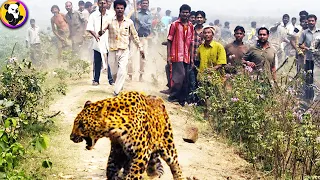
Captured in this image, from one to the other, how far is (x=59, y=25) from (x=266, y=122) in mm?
10959

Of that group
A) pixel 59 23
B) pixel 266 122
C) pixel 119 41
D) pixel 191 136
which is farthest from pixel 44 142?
pixel 59 23

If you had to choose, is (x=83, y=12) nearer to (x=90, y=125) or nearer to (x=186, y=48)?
(x=186, y=48)

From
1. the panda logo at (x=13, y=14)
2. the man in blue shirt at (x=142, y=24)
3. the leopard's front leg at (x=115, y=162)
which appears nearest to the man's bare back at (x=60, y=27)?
the man in blue shirt at (x=142, y=24)

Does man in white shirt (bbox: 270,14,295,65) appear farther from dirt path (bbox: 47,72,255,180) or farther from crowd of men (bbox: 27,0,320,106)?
dirt path (bbox: 47,72,255,180)

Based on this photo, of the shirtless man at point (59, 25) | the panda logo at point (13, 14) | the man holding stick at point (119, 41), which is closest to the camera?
the panda logo at point (13, 14)

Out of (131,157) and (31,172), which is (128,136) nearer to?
(131,157)

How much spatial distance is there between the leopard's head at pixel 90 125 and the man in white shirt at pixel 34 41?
12709 mm

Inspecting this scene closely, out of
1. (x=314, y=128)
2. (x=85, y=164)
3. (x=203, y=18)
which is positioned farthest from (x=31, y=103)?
(x=203, y=18)

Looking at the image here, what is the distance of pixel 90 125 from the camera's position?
4.64 metres

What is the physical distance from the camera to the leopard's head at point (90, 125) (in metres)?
4.63

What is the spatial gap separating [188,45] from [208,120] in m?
1.84

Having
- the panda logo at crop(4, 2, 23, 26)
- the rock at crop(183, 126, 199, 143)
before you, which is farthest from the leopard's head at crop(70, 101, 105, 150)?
the panda logo at crop(4, 2, 23, 26)

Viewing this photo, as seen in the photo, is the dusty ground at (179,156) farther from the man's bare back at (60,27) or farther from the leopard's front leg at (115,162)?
the man's bare back at (60,27)

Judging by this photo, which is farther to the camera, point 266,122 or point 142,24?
point 142,24
